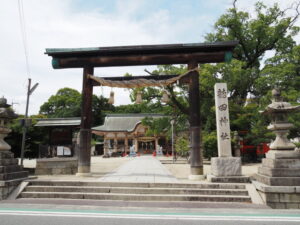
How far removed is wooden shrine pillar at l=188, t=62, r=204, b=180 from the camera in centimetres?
805

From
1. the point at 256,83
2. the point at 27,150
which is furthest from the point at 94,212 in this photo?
the point at 256,83

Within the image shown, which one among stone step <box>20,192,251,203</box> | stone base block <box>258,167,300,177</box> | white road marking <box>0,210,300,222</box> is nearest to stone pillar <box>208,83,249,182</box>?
stone step <box>20,192,251,203</box>

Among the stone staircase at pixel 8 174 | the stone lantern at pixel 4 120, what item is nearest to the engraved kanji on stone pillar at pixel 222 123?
the stone staircase at pixel 8 174

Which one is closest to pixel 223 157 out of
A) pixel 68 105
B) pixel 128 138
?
pixel 128 138

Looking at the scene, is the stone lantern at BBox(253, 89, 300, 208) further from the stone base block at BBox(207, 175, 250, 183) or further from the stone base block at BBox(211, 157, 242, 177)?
the stone base block at BBox(211, 157, 242, 177)

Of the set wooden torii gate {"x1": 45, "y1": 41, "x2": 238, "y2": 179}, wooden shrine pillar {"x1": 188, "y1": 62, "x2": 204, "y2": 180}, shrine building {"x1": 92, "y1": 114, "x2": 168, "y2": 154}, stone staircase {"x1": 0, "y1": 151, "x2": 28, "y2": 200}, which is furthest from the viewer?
shrine building {"x1": 92, "y1": 114, "x2": 168, "y2": 154}

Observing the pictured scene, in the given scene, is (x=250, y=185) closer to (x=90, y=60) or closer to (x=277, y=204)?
(x=277, y=204)

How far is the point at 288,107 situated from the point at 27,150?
1347cm

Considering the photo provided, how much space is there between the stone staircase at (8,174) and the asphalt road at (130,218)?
1307mm

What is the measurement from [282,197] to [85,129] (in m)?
7.60

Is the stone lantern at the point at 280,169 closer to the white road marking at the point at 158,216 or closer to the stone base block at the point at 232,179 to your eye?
the stone base block at the point at 232,179

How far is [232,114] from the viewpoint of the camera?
A: 54.1ft

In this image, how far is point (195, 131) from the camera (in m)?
8.24

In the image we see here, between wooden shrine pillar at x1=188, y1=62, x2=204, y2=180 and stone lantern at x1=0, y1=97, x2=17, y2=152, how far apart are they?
6934 mm
